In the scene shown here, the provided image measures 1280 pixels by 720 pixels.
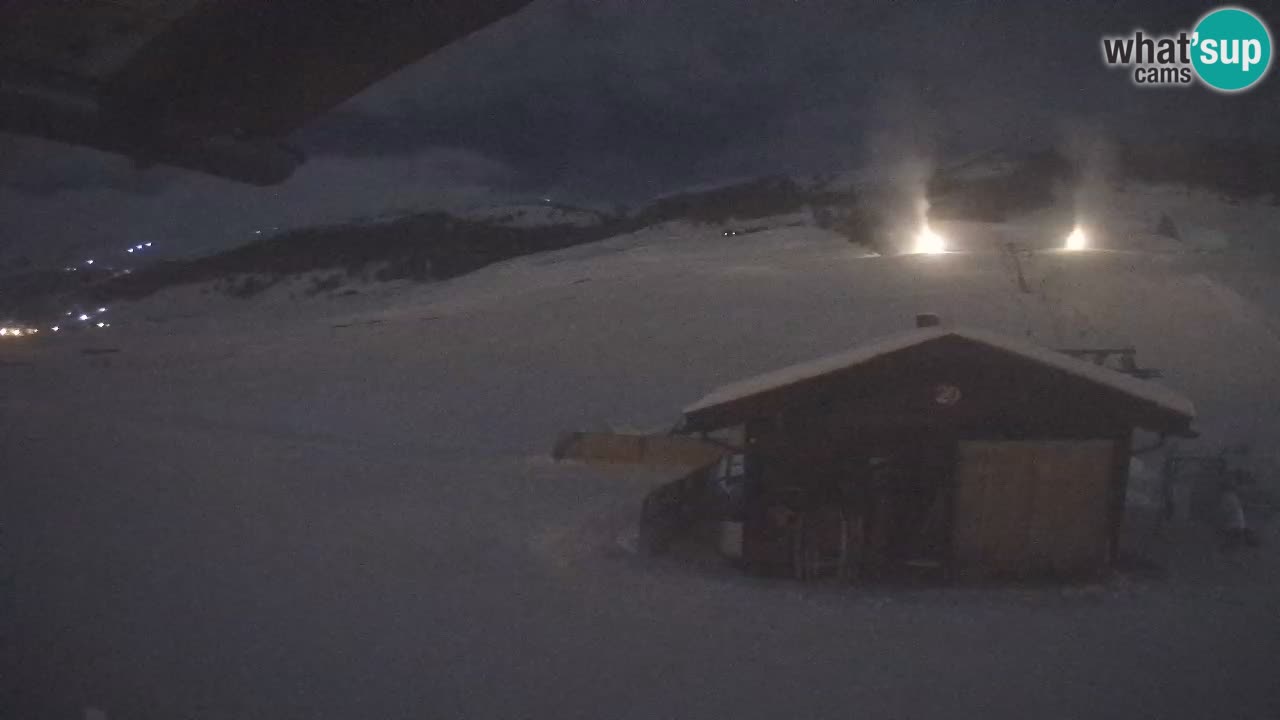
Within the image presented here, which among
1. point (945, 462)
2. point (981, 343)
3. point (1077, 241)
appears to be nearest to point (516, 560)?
point (945, 462)

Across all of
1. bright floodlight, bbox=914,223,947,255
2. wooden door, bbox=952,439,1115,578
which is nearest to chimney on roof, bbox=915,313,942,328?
wooden door, bbox=952,439,1115,578

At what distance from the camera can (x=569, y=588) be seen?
9.75 meters

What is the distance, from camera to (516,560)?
11.0 m

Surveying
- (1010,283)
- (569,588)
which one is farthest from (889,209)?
(569,588)

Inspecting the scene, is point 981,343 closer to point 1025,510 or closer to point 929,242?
point 1025,510

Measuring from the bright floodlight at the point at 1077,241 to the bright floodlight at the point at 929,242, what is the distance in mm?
5536

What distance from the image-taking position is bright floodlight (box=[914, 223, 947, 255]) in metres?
39.9

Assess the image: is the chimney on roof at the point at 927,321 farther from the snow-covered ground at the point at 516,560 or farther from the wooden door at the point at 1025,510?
the snow-covered ground at the point at 516,560

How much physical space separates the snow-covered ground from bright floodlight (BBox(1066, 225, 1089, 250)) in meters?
7.58

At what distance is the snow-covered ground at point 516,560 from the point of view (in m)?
6.68

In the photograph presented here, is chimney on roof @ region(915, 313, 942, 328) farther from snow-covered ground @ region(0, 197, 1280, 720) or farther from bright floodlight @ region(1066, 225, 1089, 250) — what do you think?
bright floodlight @ region(1066, 225, 1089, 250)

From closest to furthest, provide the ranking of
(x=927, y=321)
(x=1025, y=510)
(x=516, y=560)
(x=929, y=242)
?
(x=1025, y=510)
(x=516, y=560)
(x=927, y=321)
(x=929, y=242)

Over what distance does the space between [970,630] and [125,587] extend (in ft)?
28.5

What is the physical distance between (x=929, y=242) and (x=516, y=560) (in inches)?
1436
